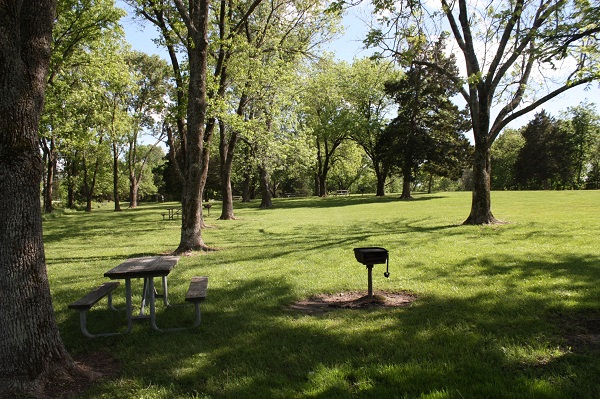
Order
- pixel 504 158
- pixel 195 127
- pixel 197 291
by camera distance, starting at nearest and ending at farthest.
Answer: pixel 197 291, pixel 195 127, pixel 504 158

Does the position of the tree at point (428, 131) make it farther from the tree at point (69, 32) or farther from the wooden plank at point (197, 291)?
the wooden plank at point (197, 291)

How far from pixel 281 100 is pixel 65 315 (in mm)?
17843

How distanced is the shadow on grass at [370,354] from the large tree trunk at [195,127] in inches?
227

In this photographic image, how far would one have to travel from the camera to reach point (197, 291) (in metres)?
5.19

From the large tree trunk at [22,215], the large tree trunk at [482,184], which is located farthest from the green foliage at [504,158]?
the large tree trunk at [22,215]

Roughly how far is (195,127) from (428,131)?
28.0 m

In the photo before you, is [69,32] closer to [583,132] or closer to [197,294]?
[197,294]

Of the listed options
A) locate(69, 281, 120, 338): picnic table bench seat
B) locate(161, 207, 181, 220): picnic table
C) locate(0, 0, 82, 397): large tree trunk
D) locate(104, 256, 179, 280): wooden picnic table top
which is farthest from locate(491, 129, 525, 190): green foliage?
locate(0, 0, 82, 397): large tree trunk

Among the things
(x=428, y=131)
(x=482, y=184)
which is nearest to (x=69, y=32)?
(x=482, y=184)

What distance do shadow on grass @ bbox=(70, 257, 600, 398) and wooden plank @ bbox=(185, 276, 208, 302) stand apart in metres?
0.49

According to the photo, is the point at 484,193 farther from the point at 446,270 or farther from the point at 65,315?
the point at 65,315

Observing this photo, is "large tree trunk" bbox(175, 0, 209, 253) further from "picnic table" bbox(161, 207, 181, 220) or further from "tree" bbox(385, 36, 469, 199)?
"tree" bbox(385, 36, 469, 199)

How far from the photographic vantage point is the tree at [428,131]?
1329 inches

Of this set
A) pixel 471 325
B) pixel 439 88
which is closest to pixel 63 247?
pixel 471 325
